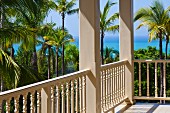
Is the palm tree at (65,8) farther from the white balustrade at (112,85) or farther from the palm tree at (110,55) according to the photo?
the white balustrade at (112,85)

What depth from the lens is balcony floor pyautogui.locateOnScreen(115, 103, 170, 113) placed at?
5.50m

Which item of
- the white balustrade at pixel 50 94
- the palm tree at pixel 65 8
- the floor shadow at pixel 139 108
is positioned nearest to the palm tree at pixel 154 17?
the palm tree at pixel 65 8

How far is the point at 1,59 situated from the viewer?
6.36 meters

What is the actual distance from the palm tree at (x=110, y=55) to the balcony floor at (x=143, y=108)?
1265 cm

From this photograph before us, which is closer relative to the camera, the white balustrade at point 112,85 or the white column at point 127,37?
the white balustrade at point 112,85

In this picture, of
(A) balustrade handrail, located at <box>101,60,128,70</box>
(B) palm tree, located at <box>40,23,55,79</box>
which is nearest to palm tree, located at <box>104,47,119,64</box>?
(B) palm tree, located at <box>40,23,55,79</box>

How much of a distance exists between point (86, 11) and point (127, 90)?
240 centimetres

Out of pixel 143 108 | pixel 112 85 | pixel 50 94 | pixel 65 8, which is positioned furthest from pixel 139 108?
pixel 65 8

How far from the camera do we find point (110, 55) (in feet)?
62.8

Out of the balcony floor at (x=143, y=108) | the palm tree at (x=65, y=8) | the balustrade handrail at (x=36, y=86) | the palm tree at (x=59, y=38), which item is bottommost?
the balcony floor at (x=143, y=108)

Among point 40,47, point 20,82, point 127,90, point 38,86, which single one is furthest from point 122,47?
point 40,47

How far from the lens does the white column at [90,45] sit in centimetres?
401

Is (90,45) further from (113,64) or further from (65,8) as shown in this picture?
(65,8)

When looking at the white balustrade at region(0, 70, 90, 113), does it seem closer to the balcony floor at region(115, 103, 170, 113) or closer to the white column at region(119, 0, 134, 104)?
the balcony floor at region(115, 103, 170, 113)
